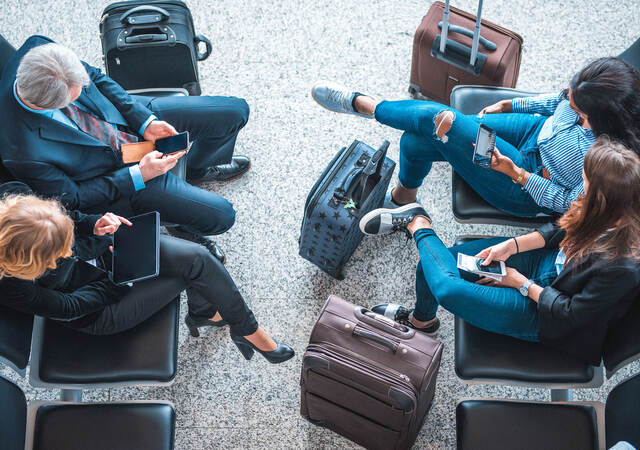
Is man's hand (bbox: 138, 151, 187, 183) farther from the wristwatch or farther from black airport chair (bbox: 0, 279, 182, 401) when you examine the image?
the wristwatch

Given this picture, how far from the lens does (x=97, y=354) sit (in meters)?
2.03

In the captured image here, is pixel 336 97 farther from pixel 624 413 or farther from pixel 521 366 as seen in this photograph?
pixel 624 413

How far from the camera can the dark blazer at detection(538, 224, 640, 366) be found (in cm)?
177

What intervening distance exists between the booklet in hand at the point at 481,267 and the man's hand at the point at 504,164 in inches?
13.1

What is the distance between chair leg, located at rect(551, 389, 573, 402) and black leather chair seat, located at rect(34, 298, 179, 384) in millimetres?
1338

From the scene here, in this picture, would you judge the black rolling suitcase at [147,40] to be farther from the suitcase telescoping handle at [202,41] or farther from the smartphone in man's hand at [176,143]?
the smartphone in man's hand at [176,143]

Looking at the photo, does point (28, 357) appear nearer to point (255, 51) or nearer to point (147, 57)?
point (147, 57)

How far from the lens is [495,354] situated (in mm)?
2027

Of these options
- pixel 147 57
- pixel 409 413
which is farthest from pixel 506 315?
pixel 147 57

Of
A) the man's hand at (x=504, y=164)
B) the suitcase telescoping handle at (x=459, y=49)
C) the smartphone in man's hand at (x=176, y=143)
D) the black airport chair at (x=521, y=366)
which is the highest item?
the suitcase telescoping handle at (x=459, y=49)

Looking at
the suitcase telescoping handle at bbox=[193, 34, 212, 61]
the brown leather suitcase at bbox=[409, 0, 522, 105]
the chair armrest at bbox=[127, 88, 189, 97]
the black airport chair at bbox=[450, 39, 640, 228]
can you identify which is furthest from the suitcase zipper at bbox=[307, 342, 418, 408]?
the suitcase telescoping handle at bbox=[193, 34, 212, 61]

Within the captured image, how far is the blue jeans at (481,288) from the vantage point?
200 centimetres

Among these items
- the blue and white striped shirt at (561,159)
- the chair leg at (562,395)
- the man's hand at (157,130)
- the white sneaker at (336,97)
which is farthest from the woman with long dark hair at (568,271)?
the man's hand at (157,130)

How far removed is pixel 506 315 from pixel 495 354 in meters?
0.14
